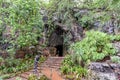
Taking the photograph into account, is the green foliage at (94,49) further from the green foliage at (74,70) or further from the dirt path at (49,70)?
the dirt path at (49,70)

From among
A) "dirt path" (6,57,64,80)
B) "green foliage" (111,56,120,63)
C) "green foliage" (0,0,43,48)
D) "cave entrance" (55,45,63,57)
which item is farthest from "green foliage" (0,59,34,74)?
"green foliage" (111,56,120,63)

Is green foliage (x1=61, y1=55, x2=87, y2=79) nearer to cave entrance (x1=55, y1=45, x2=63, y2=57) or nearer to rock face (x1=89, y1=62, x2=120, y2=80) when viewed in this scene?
rock face (x1=89, y1=62, x2=120, y2=80)

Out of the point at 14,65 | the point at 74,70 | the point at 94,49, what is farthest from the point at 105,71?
the point at 14,65

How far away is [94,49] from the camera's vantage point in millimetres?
12578

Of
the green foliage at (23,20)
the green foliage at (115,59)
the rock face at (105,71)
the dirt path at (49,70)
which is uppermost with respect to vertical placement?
the green foliage at (23,20)

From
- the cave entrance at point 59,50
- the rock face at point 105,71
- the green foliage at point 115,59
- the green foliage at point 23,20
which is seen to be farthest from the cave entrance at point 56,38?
the green foliage at point 115,59

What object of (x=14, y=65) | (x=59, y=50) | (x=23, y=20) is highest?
(x=23, y=20)

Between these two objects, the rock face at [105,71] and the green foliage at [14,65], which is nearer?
the rock face at [105,71]

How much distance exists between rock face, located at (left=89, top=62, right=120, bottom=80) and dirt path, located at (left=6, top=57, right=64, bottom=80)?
2628 mm

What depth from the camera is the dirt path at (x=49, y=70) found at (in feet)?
44.6

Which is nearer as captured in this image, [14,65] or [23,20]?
[14,65]

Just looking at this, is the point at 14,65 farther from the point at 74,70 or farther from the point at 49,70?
the point at 74,70

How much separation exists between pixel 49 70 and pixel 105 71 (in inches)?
202

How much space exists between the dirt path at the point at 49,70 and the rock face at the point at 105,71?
2.63 meters
